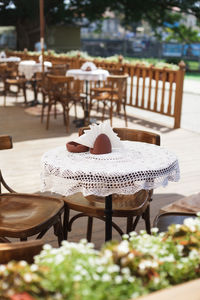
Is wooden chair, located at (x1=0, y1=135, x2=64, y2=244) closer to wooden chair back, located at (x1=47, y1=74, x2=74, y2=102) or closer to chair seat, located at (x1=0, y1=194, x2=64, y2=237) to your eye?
chair seat, located at (x1=0, y1=194, x2=64, y2=237)

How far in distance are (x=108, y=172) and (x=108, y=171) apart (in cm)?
1

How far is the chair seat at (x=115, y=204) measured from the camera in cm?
256

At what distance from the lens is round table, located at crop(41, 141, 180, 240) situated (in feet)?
7.45

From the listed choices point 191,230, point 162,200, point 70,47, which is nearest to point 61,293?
point 191,230

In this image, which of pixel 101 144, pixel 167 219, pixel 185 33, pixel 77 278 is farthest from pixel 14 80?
pixel 185 33

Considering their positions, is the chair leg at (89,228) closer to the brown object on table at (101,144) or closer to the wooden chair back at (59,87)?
the brown object on table at (101,144)

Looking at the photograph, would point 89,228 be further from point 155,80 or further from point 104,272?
point 155,80

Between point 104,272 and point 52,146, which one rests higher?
point 104,272

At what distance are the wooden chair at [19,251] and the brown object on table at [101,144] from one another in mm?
1097

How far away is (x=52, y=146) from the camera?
6008mm

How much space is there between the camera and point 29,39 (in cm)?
2469

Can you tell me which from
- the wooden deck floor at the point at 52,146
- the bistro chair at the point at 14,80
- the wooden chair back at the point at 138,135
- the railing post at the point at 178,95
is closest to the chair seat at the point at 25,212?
the wooden deck floor at the point at 52,146

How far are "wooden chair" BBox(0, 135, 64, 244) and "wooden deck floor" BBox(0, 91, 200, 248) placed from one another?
0.53m

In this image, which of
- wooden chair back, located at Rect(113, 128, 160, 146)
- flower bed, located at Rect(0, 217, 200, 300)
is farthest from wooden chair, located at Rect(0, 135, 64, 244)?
flower bed, located at Rect(0, 217, 200, 300)
